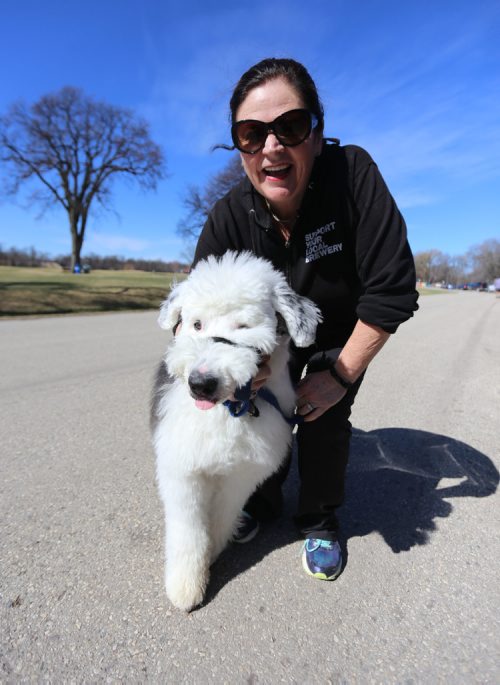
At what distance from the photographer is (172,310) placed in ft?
6.84

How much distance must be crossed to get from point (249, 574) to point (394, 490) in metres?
1.42

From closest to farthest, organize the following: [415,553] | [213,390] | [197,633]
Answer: [213,390] < [197,633] < [415,553]

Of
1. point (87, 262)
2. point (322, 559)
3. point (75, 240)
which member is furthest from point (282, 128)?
point (87, 262)

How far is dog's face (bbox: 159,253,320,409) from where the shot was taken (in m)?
1.62

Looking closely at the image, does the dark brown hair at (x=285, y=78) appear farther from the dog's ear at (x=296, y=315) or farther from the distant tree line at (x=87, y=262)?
the distant tree line at (x=87, y=262)

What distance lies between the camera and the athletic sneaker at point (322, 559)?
87.2 inches

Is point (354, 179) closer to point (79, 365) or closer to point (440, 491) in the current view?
point (440, 491)

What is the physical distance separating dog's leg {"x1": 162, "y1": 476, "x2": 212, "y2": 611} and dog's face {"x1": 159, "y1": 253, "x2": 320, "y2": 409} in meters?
0.59

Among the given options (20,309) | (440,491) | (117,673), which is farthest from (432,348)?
(20,309)

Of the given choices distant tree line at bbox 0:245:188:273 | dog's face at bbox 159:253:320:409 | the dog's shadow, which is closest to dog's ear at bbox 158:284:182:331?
dog's face at bbox 159:253:320:409

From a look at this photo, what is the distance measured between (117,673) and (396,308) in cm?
192

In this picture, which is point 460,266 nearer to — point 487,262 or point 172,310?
point 487,262

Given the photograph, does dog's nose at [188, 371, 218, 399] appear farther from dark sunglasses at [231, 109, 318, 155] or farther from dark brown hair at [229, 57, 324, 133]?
dark brown hair at [229, 57, 324, 133]

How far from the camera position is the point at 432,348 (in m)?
9.34
